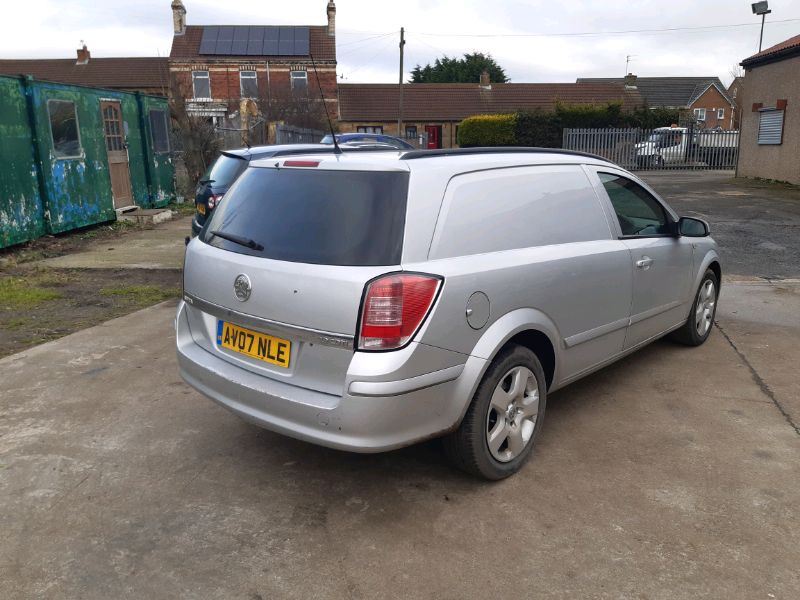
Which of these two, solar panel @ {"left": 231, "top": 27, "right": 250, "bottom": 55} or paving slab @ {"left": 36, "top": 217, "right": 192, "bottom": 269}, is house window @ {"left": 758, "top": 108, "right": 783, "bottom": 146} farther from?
solar panel @ {"left": 231, "top": 27, "right": 250, "bottom": 55}

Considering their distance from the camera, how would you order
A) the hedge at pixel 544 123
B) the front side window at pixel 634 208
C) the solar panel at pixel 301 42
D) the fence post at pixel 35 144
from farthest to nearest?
the solar panel at pixel 301 42, the hedge at pixel 544 123, the fence post at pixel 35 144, the front side window at pixel 634 208

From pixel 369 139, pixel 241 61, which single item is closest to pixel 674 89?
pixel 241 61

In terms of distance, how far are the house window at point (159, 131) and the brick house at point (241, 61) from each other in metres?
28.1

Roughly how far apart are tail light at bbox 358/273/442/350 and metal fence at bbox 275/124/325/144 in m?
14.0

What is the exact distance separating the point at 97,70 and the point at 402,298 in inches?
1999

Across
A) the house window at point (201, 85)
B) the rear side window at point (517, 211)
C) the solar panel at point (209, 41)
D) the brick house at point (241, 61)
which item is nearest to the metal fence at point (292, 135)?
the rear side window at point (517, 211)

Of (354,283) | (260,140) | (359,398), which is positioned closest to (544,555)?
(359,398)

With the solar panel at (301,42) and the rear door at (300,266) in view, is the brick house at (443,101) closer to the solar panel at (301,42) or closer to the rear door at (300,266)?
the solar panel at (301,42)

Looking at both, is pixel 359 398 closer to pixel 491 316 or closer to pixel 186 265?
pixel 491 316

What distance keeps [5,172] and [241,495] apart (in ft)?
27.2

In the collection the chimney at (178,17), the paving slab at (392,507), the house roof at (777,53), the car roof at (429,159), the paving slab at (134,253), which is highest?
the chimney at (178,17)

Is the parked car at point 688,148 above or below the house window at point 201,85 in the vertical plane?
below

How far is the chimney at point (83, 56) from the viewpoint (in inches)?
1858

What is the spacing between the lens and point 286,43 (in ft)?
140
